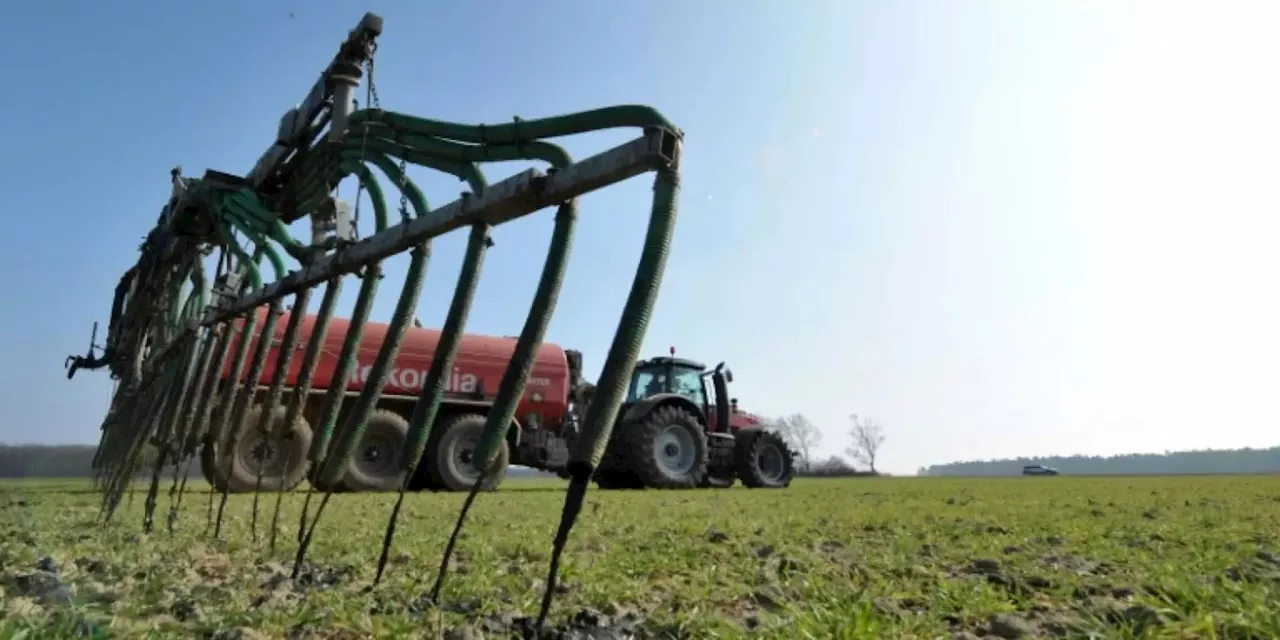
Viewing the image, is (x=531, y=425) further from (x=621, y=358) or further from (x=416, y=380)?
(x=621, y=358)

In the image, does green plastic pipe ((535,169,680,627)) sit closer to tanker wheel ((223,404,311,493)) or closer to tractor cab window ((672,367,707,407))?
tanker wheel ((223,404,311,493))

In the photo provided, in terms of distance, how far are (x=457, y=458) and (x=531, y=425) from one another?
161 cm

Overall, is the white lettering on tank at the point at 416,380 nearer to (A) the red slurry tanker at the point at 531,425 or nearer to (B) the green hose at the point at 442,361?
(A) the red slurry tanker at the point at 531,425

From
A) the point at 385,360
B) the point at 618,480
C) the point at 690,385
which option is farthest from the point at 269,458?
the point at 385,360

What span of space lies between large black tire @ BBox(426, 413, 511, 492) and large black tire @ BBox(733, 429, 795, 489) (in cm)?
485

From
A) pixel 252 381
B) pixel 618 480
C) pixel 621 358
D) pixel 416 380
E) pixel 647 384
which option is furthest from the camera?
pixel 647 384

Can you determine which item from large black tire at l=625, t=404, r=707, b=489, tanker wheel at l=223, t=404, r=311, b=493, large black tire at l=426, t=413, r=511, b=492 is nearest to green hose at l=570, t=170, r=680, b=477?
tanker wheel at l=223, t=404, r=311, b=493

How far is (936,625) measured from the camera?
2.38m

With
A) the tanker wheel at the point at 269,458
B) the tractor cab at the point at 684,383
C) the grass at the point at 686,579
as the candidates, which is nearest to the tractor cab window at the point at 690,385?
the tractor cab at the point at 684,383

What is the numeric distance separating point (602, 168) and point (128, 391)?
8841 millimetres

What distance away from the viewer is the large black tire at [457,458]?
1204cm

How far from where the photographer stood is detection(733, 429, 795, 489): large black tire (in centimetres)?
1520

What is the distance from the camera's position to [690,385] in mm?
15336

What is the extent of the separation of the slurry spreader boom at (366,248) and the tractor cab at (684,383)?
337 inches
